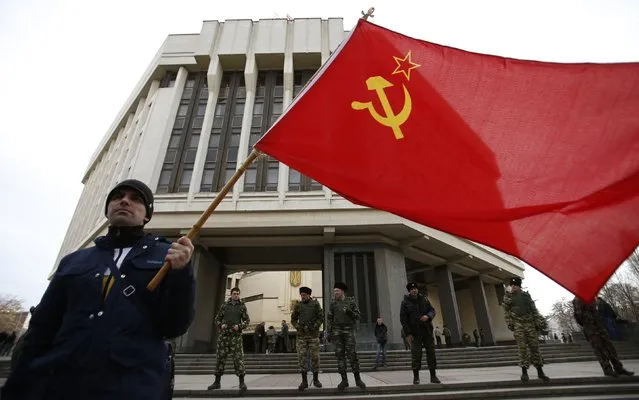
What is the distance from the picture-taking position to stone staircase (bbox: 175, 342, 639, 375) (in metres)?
10.8

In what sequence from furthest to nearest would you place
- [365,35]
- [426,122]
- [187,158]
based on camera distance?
[187,158], [365,35], [426,122]

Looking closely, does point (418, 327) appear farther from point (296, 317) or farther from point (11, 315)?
point (11, 315)

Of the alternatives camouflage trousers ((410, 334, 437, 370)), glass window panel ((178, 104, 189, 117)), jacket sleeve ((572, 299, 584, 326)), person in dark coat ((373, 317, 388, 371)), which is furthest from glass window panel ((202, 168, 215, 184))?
jacket sleeve ((572, 299, 584, 326))

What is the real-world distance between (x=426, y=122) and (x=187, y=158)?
17302 mm

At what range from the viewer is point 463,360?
11141mm

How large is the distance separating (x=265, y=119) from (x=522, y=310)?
16.1 metres

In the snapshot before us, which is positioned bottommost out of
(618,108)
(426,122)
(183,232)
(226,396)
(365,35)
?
(226,396)

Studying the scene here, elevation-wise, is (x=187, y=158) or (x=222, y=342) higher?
(x=187, y=158)

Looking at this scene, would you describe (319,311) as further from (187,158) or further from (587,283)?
(187,158)

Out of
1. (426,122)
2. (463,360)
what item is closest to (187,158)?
(463,360)

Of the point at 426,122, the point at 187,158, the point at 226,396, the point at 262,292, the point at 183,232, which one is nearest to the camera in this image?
the point at 426,122

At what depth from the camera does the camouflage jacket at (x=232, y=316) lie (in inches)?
278

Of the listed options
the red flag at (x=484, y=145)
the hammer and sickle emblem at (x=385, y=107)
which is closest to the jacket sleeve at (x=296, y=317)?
the red flag at (x=484, y=145)

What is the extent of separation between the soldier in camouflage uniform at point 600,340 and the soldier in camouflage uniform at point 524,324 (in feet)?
2.79
